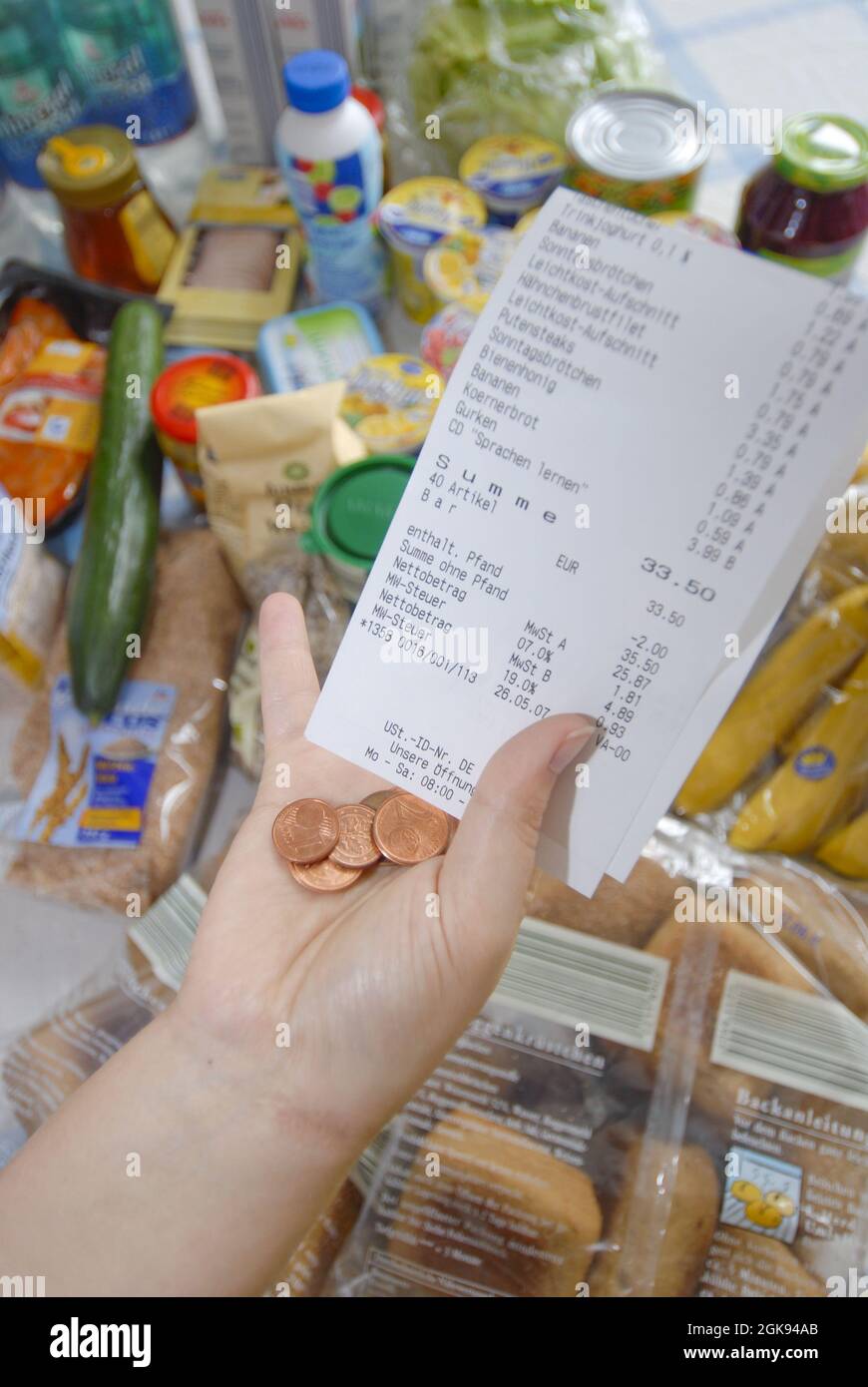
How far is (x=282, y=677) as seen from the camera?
0.87 meters

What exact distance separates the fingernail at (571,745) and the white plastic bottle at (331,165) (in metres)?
0.93

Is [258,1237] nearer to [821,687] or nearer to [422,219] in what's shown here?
[821,687]

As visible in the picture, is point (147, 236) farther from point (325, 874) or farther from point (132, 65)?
point (325, 874)

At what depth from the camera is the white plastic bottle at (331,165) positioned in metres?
1.14

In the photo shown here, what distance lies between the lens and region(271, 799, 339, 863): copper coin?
2.57 ft

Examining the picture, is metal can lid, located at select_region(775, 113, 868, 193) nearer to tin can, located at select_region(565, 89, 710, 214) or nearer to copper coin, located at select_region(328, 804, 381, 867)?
tin can, located at select_region(565, 89, 710, 214)

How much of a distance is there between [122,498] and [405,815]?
25.2 inches

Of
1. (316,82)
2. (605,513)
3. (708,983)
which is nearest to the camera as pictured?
(605,513)

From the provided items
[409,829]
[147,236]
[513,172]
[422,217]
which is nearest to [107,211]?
[147,236]

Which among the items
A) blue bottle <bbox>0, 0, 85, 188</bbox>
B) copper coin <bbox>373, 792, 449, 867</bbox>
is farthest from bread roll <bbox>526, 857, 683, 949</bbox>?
blue bottle <bbox>0, 0, 85, 188</bbox>

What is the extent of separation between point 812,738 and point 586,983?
0.35 metres

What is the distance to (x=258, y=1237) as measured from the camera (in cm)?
69

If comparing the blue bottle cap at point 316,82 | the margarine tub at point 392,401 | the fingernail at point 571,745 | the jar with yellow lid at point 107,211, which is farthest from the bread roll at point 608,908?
the jar with yellow lid at point 107,211
